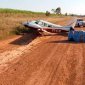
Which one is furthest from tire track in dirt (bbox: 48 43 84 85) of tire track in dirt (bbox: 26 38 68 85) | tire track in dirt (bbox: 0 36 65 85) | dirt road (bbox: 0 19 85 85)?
tire track in dirt (bbox: 0 36 65 85)

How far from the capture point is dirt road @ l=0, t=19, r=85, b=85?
11156mm

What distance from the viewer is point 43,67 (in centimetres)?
1330

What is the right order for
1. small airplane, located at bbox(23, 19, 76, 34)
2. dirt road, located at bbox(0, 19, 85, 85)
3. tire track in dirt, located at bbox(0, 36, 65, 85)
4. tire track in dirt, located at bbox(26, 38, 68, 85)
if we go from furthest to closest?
small airplane, located at bbox(23, 19, 76, 34) < tire track in dirt, located at bbox(0, 36, 65, 85) < dirt road, located at bbox(0, 19, 85, 85) < tire track in dirt, located at bbox(26, 38, 68, 85)

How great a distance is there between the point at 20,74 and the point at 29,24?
1599cm

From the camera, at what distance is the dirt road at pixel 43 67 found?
11156 millimetres

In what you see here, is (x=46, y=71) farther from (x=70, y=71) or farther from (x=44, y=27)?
(x=44, y=27)

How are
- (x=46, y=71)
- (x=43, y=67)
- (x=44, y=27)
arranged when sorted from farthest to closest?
(x=44, y=27), (x=43, y=67), (x=46, y=71)

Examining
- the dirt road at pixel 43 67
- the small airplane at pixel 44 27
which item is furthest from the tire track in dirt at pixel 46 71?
the small airplane at pixel 44 27

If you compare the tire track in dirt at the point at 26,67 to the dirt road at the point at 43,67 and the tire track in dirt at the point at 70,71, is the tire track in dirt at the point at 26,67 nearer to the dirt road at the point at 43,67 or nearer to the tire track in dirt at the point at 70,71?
the dirt road at the point at 43,67

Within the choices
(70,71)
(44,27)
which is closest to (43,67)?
(70,71)

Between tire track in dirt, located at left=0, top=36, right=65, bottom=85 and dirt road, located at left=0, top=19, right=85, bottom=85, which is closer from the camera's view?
dirt road, located at left=0, top=19, right=85, bottom=85

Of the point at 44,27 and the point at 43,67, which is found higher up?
the point at 44,27

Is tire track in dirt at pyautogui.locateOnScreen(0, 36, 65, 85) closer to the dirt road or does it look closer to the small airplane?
the dirt road

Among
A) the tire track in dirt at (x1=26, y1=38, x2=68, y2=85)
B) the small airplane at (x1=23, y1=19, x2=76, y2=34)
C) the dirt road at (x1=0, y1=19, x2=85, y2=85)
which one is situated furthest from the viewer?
the small airplane at (x1=23, y1=19, x2=76, y2=34)
